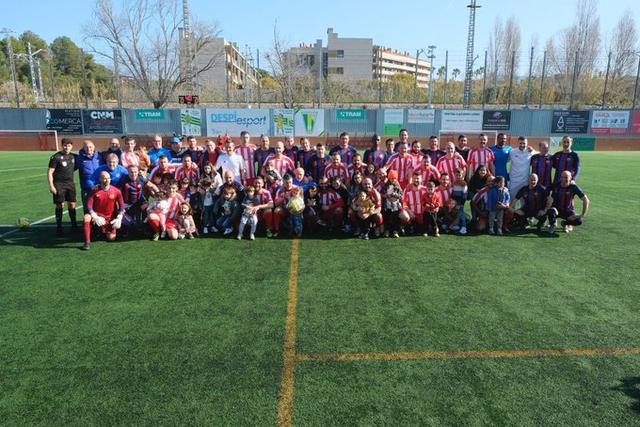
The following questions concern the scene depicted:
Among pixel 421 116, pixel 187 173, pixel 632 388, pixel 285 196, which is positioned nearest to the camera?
pixel 632 388

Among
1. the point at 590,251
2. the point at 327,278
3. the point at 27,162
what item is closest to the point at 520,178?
the point at 590,251

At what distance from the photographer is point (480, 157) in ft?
29.4

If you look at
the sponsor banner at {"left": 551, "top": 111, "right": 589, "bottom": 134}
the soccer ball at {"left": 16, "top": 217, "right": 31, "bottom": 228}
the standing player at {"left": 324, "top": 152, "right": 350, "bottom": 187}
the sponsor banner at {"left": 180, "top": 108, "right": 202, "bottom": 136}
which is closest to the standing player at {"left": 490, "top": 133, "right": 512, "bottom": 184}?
the standing player at {"left": 324, "top": 152, "right": 350, "bottom": 187}

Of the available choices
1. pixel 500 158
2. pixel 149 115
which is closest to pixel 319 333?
pixel 500 158

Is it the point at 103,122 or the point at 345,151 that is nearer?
the point at 345,151

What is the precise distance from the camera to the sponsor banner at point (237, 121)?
25.5m

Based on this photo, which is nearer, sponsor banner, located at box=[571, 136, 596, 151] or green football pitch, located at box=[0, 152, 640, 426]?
green football pitch, located at box=[0, 152, 640, 426]

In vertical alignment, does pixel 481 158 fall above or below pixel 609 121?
below

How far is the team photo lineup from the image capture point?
7.67m

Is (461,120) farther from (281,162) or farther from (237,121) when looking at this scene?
(281,162)

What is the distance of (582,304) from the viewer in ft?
16.4

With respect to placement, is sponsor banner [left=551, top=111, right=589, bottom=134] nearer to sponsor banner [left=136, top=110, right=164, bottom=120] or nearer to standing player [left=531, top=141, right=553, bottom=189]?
standing player [left=531, top=141, right=553, bottom=189]

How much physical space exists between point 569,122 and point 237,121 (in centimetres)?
1988

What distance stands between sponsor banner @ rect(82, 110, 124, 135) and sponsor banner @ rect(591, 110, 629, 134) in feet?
92.0
